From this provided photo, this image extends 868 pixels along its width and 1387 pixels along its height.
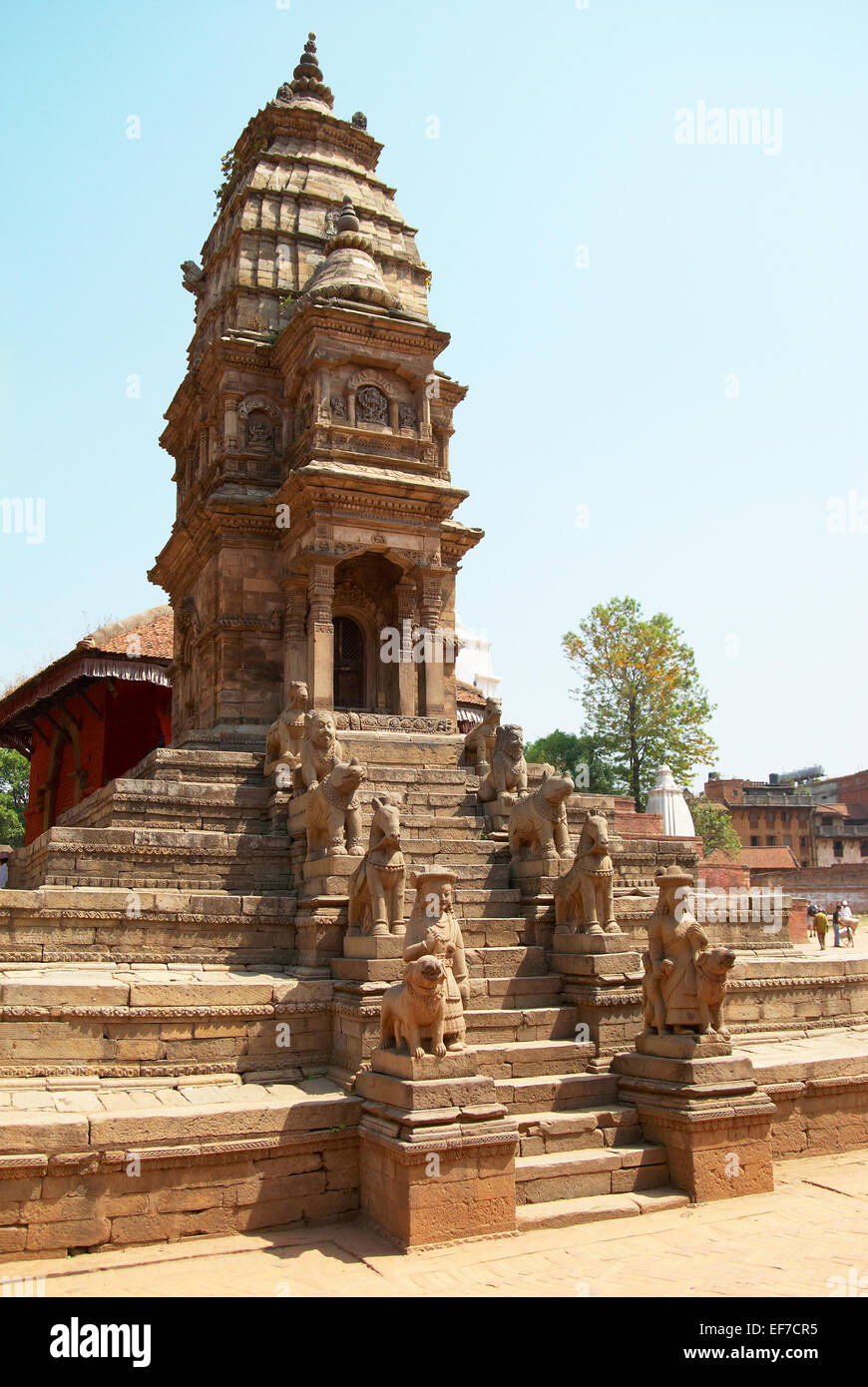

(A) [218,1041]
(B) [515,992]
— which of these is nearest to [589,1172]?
(B) [515,992]

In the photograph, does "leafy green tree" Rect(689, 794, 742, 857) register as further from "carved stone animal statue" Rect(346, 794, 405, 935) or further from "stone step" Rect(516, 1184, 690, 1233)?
"stone step" Rect(516, 1184, 690, 1233)

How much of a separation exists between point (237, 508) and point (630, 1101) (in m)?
13.2

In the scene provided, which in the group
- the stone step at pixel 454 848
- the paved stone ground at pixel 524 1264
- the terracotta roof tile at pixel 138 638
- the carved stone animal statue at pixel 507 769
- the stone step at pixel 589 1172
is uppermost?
the terracotta roof tile at pixel 138 638

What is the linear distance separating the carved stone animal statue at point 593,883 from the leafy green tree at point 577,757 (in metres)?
24.1

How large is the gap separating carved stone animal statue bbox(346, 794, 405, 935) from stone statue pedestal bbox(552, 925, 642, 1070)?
6.29 ft

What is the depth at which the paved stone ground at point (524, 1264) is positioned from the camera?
23.0ft

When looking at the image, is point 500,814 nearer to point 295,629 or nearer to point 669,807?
point 295,629

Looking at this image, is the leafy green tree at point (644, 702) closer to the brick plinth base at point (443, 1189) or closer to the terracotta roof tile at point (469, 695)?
the terracotta roof tile at point (469, 695)

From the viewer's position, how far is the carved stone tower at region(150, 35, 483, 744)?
18.9m

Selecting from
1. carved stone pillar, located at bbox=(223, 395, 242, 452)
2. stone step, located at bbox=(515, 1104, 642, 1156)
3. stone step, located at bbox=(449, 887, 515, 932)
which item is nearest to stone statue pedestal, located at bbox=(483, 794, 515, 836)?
stone step, located at bbox=(449, 887, 515, 932)

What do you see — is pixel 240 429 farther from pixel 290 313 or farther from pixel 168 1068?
pixel 168 1068

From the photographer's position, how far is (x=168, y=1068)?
9.20m

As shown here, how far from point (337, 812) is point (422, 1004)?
353cm

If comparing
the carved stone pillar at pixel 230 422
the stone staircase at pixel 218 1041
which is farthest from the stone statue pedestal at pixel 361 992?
the carved stone pillar at pixel 230 422
